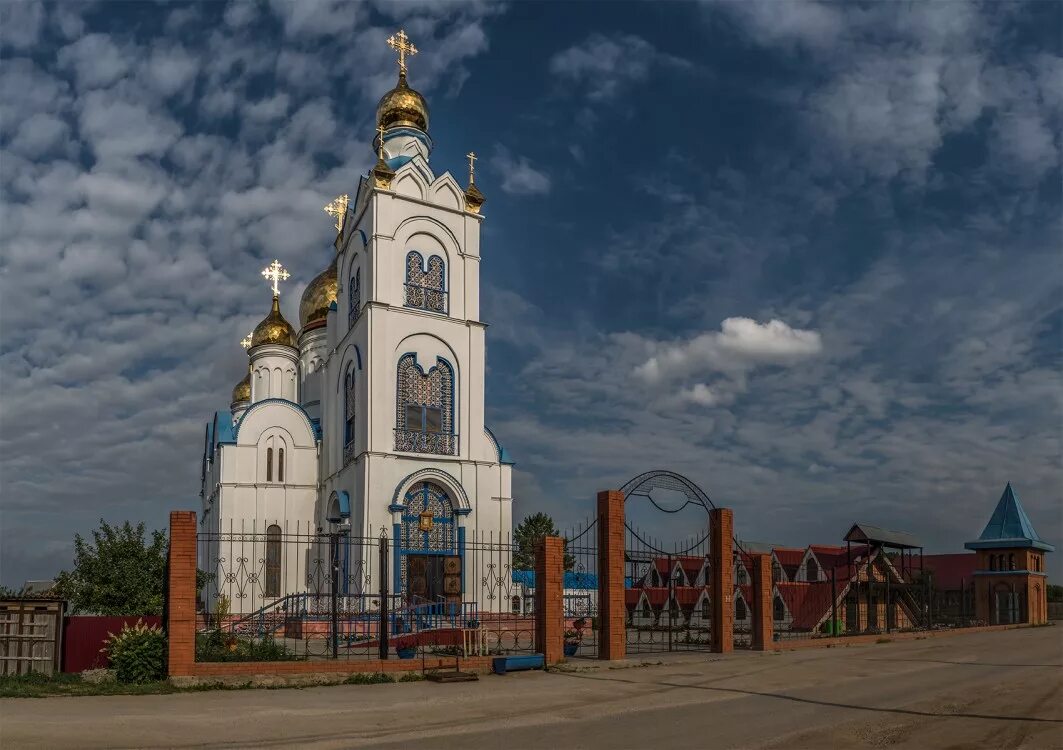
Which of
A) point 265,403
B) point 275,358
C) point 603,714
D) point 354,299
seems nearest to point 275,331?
point 275,358

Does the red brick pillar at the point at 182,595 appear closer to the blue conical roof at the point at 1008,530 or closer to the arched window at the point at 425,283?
the arched window at the point at 425,283

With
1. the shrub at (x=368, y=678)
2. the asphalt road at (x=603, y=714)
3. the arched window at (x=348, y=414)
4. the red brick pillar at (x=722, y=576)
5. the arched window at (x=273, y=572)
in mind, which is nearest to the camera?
the asphalt road at (x=603, y=714)

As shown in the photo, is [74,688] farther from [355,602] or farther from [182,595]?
[355,602]

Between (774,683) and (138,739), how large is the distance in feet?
31.0

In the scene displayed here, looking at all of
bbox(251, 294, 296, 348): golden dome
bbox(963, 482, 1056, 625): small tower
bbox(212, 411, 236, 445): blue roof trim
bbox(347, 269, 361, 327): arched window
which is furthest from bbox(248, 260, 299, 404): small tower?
bbox(963, 482, 1056, 625): small tower

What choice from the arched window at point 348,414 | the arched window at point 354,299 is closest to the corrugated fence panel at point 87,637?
the arched window at point 348,414

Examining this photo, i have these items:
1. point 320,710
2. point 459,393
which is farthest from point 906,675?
point 459,393

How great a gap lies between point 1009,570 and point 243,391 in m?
32.2

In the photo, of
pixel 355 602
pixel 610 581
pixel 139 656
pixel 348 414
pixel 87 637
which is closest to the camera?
pixel 139 656

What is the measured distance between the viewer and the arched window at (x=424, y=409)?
28062mm

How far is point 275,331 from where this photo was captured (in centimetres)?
3853

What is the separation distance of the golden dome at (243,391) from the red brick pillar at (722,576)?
26065 mm

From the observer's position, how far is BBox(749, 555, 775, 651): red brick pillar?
20.8 metres

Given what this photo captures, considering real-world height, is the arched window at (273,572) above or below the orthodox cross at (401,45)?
below
